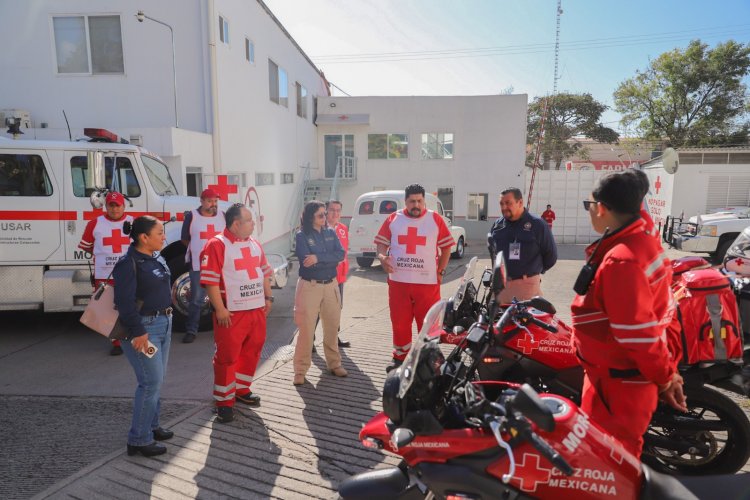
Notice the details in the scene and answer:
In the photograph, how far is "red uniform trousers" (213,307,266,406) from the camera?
3945mm

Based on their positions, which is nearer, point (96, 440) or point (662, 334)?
point (662, 334)

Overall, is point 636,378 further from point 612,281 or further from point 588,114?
point 588,114

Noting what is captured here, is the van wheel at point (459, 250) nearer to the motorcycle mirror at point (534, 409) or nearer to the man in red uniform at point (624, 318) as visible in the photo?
the man in red uniform at point (624, 318)

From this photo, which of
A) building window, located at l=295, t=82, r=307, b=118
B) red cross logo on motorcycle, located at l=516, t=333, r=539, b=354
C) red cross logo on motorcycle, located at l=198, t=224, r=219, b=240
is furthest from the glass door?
red cross logo on motorcycle, located at l=516, t=333, r=539, b=354

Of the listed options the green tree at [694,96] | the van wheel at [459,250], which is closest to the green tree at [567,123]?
the green tree at [694,96]

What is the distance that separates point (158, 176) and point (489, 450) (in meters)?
6.16

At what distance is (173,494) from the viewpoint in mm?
3021

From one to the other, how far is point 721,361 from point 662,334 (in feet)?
4.02

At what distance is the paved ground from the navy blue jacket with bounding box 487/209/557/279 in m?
1.70

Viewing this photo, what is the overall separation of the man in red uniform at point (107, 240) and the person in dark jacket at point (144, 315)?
2.21 meters

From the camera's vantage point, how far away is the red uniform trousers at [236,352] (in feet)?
12.9

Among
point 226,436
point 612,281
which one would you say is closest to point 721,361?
point 612,281

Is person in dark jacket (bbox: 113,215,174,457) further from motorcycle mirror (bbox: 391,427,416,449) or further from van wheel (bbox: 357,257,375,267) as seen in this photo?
van wheel (bbox: 357,257,375,267)

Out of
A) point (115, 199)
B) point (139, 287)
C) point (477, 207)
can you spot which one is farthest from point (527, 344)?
point (477, 207)
